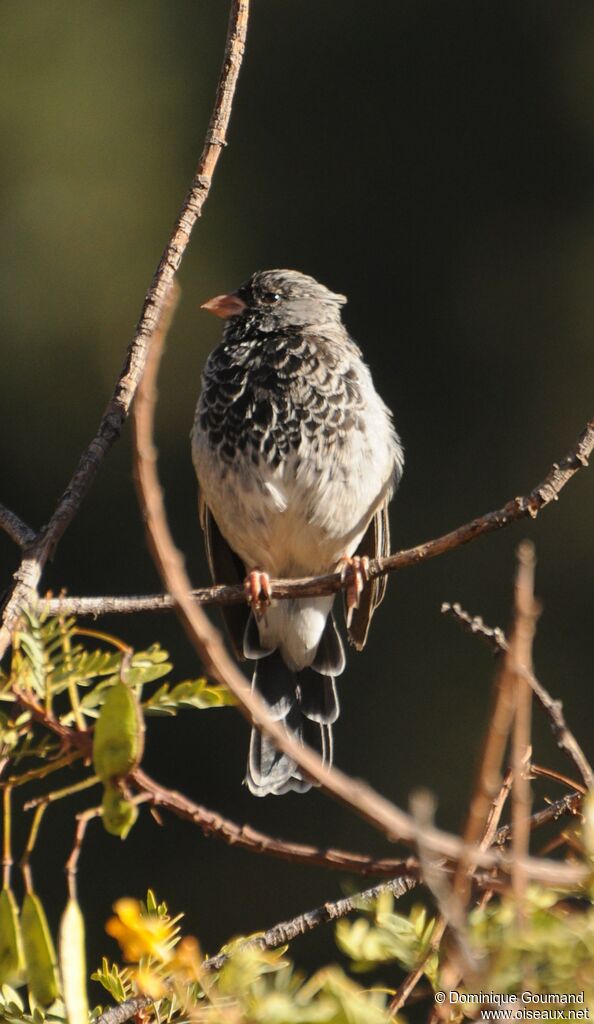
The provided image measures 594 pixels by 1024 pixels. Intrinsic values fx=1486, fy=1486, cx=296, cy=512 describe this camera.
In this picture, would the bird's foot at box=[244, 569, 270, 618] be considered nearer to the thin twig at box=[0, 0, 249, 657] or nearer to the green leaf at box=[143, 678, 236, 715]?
the thin twig at box=[0, 0, 249, 657]

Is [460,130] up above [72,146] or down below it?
above

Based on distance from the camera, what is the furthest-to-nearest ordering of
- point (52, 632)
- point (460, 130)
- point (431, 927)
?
point (460, 130)
point (52, 632)
point (431, 927)

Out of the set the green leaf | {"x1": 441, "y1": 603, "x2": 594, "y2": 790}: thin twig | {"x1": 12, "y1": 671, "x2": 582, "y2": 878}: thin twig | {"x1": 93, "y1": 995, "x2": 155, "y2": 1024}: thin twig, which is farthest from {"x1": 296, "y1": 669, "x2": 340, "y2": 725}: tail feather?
{"x1": 12, "y1": 671, "x2": 582, "y2": 878}: thin twig

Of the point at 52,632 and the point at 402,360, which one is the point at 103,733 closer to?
the point at 52,632

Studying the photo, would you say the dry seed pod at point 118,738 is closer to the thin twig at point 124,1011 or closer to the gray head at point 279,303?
the thin twig at point 124,1011

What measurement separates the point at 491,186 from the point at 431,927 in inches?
521

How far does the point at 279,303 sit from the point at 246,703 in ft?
11.0

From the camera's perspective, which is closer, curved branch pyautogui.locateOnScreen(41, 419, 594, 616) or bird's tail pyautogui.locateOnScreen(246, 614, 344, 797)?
curved branch pyautogui.locateOnScreen(41, 419, 594, 616)

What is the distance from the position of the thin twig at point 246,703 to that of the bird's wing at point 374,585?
3.06 metres

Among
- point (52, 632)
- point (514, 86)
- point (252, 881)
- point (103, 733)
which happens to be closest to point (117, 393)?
point (52, 632)

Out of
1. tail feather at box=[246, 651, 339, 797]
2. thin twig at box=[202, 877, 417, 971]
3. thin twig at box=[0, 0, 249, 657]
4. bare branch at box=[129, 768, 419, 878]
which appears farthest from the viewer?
tail feather at box=[246, 651, 339, 797]

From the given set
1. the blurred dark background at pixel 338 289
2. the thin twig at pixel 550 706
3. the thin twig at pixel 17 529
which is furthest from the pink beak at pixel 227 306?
the blurred dark background at pixel 338 289

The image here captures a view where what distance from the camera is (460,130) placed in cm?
1412

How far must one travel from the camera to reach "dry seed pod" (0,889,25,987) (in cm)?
137
